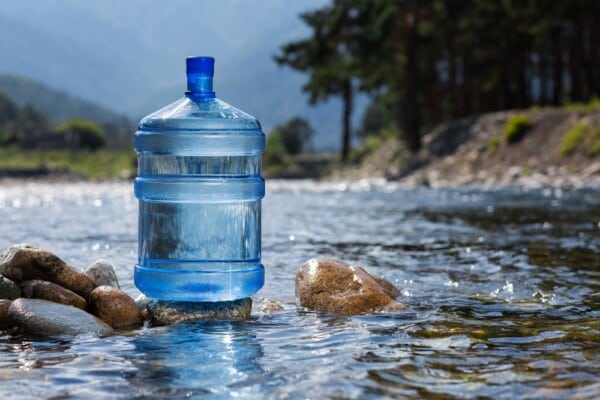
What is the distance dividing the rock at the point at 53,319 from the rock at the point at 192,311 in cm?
47

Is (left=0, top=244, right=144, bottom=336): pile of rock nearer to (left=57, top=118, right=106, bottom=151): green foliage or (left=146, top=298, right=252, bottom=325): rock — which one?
(left=146, top=298, right=252, bottom=325): rock

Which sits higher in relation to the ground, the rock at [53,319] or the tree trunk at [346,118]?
the tree trunk at [346,118]

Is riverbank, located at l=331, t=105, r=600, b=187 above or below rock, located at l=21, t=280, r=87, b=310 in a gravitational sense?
above

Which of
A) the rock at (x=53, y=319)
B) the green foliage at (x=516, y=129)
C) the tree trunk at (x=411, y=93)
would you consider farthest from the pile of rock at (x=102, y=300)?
the tree trunk at (x=411, y=93)

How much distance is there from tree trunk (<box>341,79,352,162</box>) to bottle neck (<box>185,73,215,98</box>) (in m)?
47.4

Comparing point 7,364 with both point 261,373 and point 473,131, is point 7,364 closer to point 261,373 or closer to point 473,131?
point 261,373

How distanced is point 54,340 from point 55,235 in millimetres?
9643

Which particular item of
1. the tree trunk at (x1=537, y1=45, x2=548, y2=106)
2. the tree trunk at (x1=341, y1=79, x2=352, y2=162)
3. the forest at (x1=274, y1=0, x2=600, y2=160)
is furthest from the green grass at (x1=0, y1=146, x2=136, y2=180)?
the tree trunk at (x1=537, y1=45, x2=548, y2=106)

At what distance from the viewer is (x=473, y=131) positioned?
39.1 metres

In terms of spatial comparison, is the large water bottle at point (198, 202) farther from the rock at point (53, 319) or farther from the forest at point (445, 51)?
the forest at point (445, 51)

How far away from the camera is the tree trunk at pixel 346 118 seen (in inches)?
2175

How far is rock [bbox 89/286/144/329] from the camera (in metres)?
6.79

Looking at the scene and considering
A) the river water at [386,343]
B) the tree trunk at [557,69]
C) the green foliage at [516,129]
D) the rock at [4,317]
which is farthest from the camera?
the tree trunk at [557,69]

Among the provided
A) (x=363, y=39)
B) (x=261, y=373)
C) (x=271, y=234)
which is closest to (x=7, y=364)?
(x=261, y=373)
